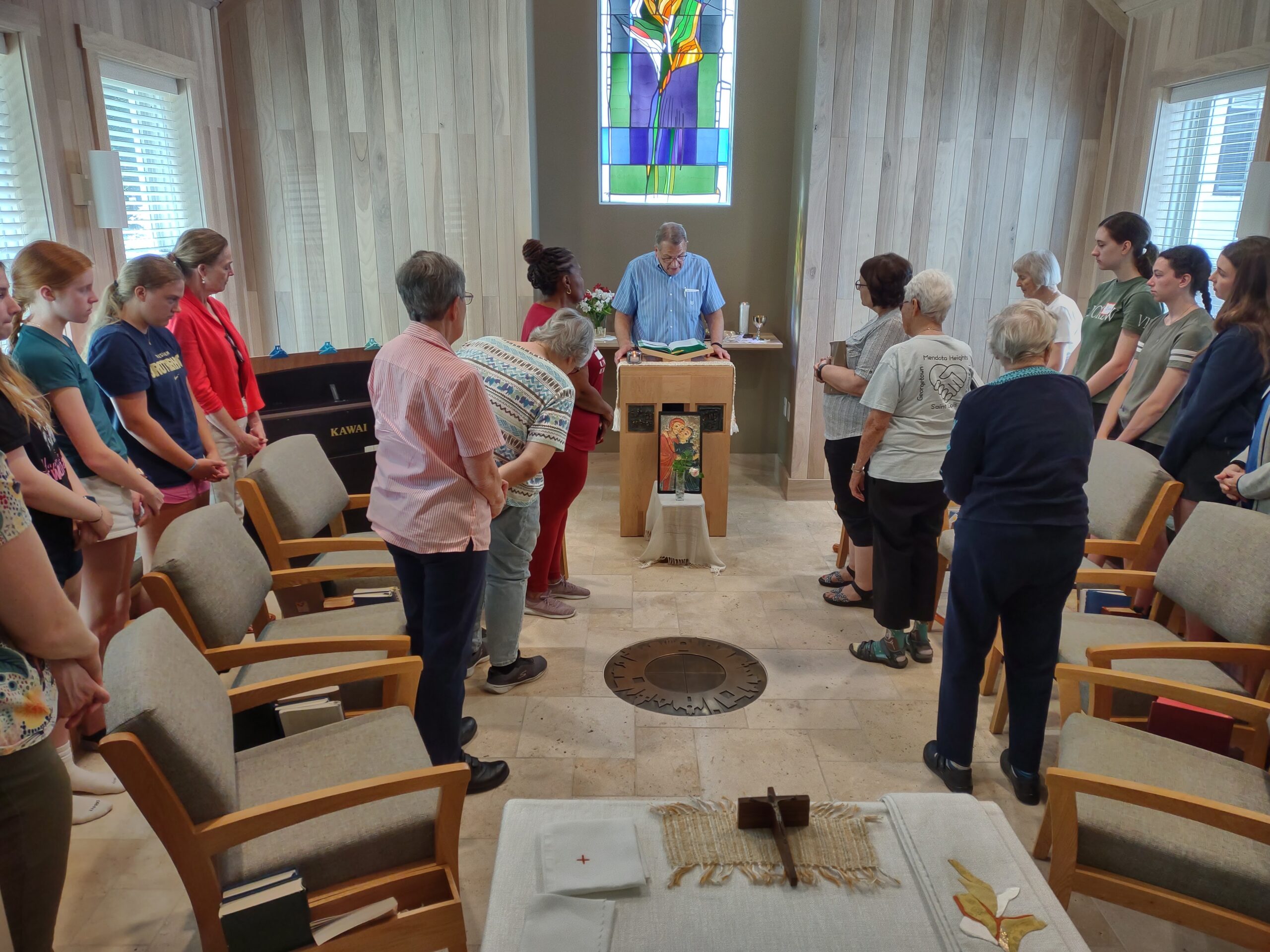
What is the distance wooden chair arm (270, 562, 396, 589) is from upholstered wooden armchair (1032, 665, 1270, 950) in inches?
82.1

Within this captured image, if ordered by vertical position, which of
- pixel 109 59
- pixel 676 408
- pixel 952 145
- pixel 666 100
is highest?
pixel 666 100

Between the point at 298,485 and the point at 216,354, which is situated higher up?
the point at 216,354

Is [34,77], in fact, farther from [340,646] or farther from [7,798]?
[7,798]

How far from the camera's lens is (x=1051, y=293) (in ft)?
14.2

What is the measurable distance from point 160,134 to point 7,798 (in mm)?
4137

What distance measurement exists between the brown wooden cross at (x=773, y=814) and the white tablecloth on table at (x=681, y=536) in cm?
268

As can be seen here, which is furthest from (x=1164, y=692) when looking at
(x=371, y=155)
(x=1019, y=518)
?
(x=371, y=155)

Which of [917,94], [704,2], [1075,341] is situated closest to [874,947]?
[1075,341]

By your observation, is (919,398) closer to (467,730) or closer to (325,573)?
(467,730)

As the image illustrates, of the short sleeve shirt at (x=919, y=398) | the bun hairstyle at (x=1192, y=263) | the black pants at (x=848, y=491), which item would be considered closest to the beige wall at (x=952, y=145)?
the black pants at (x=848, y=491)

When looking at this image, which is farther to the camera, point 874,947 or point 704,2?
point 704,2

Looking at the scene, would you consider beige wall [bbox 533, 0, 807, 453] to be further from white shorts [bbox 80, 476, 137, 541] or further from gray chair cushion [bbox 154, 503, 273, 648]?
gray chair cushion [bbox 154, 503, 273, 648]

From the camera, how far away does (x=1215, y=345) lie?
3.24 meters

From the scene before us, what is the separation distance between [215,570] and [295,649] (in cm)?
31
